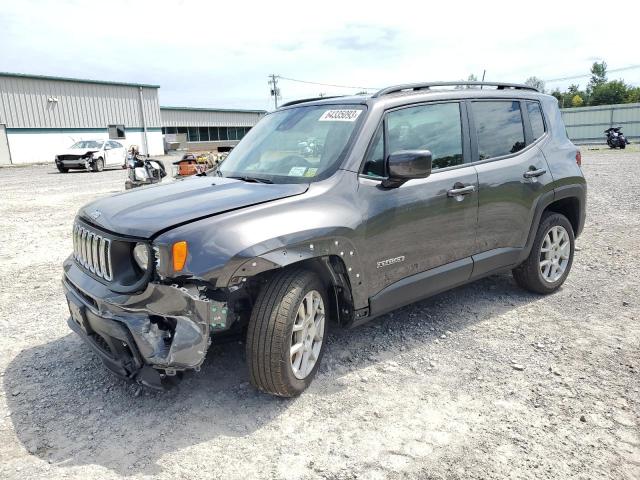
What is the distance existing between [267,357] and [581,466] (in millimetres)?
1722

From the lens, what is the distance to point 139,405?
3170 mm

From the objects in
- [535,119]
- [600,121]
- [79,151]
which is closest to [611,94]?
[600,121]

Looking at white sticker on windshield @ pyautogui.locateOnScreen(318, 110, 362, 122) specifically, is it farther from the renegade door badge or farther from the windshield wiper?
the renegade door badge

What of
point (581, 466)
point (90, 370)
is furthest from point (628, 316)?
point (90, 370)

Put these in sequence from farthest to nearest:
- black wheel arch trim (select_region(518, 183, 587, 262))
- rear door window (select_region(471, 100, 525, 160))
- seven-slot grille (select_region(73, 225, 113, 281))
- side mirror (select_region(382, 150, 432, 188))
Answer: black wheel arch trim (select_region(518, 183, 587, 262)) → rear door window (select_region(471, 100, 525, 160)) → side mirror (select_region(382, 150, 432, 188)) → seven-slot grille (select_region(73, 225, 113, 281))

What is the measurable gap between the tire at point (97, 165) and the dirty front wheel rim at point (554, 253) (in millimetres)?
23516

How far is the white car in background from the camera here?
23719 millimetres

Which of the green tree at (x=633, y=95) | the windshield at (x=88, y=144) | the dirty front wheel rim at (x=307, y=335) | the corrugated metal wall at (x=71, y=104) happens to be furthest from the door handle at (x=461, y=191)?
the green tree at (x=633, y=95)

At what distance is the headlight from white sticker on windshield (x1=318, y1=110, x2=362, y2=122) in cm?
169

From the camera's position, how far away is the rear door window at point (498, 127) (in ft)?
13.9

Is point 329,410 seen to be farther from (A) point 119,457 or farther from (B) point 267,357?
(A) point 119,457

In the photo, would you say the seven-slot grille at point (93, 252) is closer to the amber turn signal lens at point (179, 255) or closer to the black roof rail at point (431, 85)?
the amber turn signal lens at point (179, 255)

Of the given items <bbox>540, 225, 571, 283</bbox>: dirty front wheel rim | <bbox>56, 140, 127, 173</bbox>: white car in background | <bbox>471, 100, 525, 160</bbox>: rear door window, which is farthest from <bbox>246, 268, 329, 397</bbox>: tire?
<bbox>56, 140, 127, 173</bbox>: white car in background

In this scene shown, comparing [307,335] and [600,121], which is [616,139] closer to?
[600,121]
